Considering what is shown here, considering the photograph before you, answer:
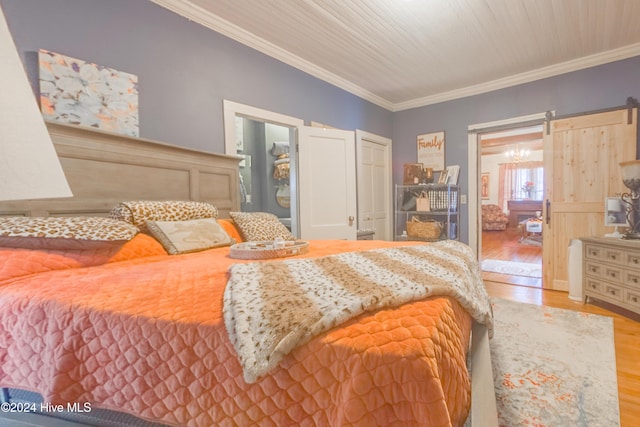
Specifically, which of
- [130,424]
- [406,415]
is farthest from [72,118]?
[406,415]

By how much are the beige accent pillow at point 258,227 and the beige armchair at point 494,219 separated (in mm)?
8437

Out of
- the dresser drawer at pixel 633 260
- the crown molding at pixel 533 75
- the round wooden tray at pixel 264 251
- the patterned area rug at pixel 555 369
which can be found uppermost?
the crown molding at pixel 533 75

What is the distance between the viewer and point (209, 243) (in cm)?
194

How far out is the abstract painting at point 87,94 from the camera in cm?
177

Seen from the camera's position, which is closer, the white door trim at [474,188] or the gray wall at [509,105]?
the gray wall at [509,105]

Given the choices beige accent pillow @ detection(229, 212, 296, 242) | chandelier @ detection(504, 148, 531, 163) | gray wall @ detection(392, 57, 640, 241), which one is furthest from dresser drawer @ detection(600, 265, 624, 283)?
chandelier @ detection(504, 148, 531, 163)

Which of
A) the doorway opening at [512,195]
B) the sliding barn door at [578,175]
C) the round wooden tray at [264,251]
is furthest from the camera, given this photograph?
the doorway opening at [512,195]

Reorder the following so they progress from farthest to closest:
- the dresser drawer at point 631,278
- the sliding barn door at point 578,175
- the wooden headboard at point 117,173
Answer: the sliding barn door at point 578,175
the dresser drawer at point 631,278
the wooden headboard at point 117,173

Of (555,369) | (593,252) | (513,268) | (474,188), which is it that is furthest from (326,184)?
(513,268)

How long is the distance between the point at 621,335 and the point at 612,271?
2.41 feet

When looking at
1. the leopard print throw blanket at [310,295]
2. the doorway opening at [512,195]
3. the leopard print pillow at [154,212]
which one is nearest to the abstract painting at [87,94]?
the leopard print pillow at [154,212]

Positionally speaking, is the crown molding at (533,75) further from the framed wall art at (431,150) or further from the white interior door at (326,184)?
the white interior door at (326,184)

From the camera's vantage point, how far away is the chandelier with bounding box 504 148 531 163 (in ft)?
30.5

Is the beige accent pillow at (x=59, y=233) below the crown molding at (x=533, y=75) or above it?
below
